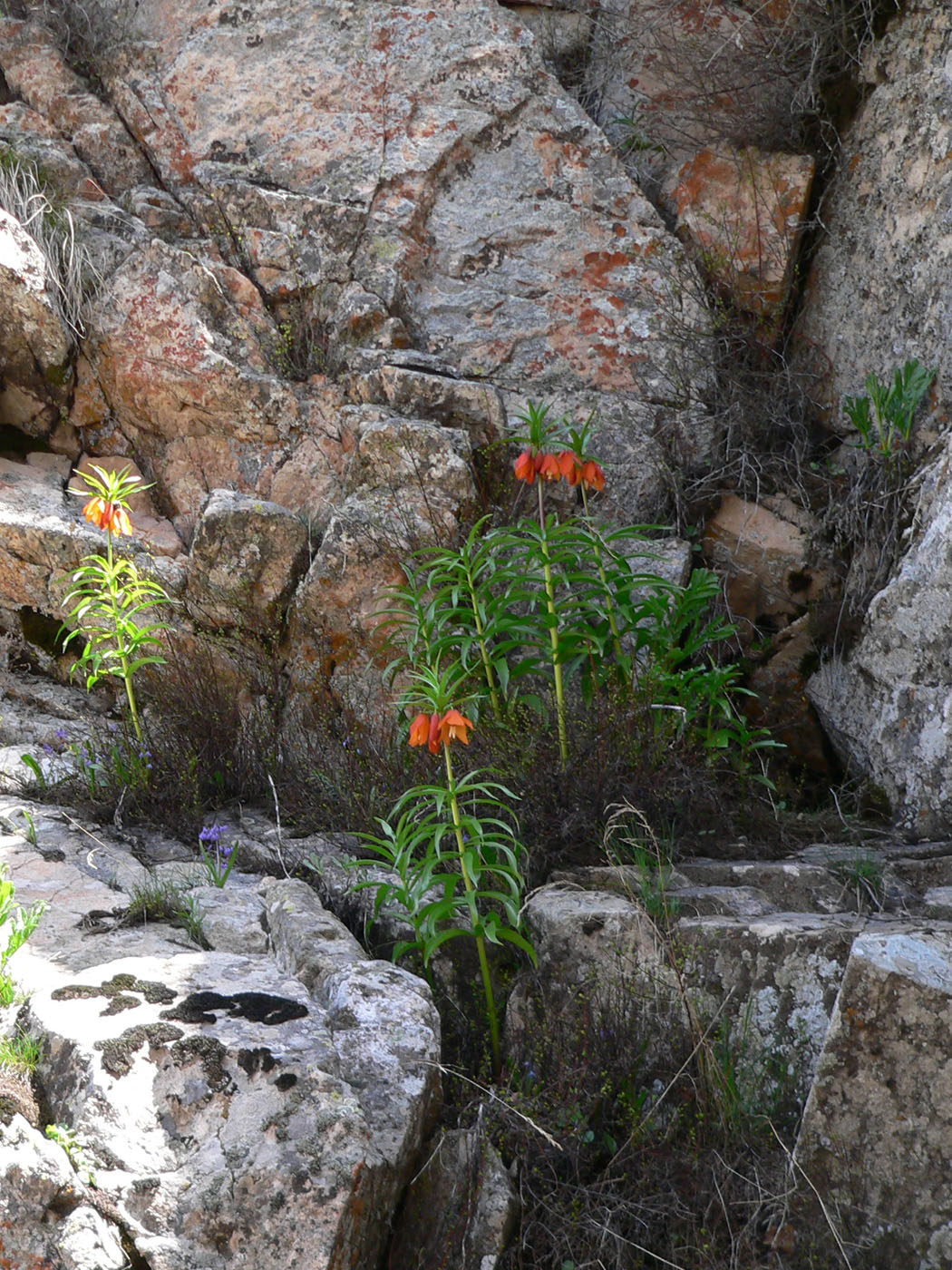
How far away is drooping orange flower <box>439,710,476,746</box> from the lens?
9.16 feet

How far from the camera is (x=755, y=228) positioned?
5746mm

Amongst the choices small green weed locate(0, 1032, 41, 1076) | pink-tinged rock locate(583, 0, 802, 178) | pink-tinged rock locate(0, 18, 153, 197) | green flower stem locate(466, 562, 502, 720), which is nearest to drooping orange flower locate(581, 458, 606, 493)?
green flower stem locate(466, 562, 502, 720)

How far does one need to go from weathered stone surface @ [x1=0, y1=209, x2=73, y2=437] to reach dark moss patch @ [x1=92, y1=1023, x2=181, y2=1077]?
421 cm

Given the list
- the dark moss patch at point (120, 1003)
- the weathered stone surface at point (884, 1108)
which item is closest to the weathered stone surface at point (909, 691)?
the weathered stone surface at point (884, 1108)

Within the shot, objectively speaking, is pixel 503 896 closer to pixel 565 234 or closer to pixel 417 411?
pixel 417 411

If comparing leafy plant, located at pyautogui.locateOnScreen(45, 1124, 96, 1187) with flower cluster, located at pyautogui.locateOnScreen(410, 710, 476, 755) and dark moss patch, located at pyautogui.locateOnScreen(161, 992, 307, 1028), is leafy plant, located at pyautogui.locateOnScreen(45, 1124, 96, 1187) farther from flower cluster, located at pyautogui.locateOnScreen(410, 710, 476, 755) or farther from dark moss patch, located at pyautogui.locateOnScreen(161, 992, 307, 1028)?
flower cluster, located at pyautogui.locateOnScreen(410, 710, 476, 755)

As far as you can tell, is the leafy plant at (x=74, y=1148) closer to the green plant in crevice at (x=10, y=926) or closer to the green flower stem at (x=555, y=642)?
the green plant in crevice at (x=10, y=926)

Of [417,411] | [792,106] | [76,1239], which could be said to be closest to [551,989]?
[76,1239]

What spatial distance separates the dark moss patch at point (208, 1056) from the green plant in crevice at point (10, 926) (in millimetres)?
525

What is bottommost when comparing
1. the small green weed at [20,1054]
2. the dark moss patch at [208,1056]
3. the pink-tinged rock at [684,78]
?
the small green weed at [20,1054]

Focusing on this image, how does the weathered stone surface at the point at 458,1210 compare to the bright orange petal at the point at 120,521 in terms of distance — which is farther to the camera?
the bright orange petal at the point at 120,521

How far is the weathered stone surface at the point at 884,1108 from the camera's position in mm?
2479

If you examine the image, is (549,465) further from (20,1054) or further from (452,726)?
(20,1054)

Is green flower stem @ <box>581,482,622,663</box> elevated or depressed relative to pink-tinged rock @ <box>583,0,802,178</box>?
depressed
